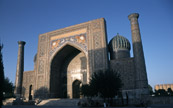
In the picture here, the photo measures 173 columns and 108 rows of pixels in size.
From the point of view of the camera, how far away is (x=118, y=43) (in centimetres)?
1619

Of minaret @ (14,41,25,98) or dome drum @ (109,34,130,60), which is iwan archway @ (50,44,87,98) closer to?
dome drum @ (109,34,130,60)

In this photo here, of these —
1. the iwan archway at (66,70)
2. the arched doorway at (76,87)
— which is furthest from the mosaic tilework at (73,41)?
the arched doorway at (76,87)

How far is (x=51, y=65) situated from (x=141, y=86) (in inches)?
364

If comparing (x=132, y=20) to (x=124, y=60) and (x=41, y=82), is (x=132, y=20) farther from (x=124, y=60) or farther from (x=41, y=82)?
(x=41, y=82)

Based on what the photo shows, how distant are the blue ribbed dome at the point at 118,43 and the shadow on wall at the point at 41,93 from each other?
25.8ft

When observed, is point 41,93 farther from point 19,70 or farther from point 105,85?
point 105,85

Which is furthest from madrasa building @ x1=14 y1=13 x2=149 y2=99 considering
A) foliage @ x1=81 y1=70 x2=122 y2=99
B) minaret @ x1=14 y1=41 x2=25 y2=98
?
foliage @ x1=81 y1=70 x2=122 y2=99

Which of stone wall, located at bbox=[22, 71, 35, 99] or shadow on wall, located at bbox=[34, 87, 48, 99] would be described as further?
stone wall, located at bbox=[22, 71, 35, 99]

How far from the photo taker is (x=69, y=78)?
1803 cm

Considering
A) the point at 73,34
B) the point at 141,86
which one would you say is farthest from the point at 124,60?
the point at 73,34

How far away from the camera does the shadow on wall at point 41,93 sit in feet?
52.8

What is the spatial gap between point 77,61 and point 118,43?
4.94 meters

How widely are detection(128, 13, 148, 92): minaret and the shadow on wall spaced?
868cm

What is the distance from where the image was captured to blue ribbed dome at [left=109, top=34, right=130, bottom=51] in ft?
52.7
